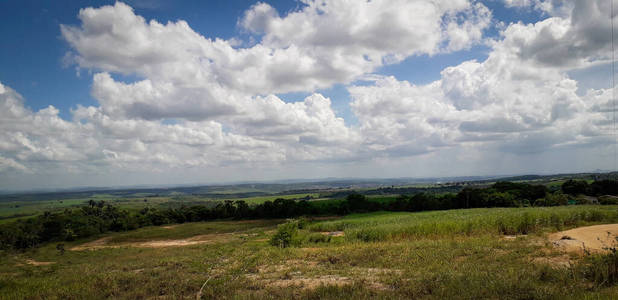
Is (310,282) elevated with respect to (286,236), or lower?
elevated

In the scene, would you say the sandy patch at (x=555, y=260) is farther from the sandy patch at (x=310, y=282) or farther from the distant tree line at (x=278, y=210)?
the distant tree line at (x=278, y=210)

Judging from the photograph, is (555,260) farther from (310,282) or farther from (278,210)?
(278,210)

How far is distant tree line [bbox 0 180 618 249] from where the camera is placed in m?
61.4

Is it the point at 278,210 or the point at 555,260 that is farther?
the point at 278,210

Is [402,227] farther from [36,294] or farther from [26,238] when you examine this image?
[26,238]

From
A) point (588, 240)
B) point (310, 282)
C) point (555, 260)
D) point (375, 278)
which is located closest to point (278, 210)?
point (588, 240)

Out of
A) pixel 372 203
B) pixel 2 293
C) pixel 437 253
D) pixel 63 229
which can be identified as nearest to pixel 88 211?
pixel 63 229

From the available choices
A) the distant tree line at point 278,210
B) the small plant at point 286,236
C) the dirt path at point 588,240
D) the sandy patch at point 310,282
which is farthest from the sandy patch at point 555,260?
the distant tree line at point 278,210

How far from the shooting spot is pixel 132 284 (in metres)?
10.4

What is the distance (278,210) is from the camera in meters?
79.6

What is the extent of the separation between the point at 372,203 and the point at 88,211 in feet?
256

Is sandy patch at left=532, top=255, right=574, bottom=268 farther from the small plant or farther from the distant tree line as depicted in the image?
the distant tree line

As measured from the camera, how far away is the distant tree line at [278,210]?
61444mm

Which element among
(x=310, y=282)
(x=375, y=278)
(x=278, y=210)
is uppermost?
(x=375, y=278)
